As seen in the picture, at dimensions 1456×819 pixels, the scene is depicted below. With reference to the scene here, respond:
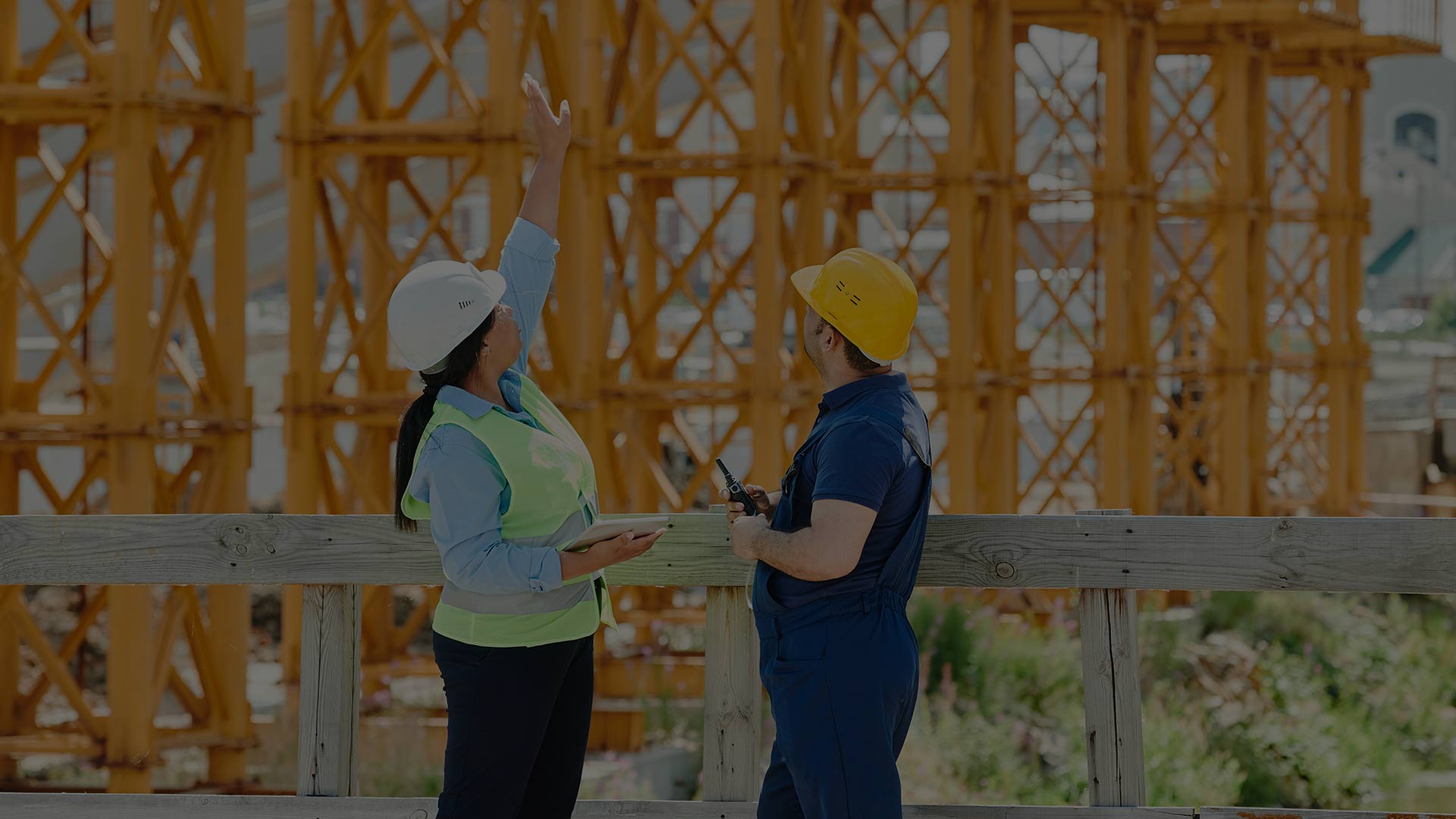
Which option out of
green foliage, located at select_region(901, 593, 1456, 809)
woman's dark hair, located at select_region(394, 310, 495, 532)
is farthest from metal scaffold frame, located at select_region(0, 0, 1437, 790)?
woman's dark hair, located at select_region(394, 310, 495, 532)

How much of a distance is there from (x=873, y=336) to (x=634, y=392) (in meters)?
10.7

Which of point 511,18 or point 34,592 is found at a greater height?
point 511,18

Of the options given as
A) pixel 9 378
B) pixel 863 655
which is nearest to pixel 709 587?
pixel 863 655

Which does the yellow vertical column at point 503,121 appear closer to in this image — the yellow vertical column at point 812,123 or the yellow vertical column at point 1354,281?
the yellow vertical column at point 812,123

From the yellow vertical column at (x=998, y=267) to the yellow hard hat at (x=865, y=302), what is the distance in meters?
14.8

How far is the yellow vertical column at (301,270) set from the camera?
11.3m

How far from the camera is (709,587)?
4242mm

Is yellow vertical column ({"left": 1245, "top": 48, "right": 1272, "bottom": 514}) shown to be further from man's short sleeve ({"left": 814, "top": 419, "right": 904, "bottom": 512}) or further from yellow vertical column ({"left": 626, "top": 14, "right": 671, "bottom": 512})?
man's short sleeve ({"left": 814, "top": 419, "right": 904, "bottom": 512})

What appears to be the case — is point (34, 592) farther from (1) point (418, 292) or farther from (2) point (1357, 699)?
(1) point (418, 292)

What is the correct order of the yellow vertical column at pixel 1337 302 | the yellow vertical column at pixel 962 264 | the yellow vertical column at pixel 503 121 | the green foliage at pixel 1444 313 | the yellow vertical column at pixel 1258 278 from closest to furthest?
1. the yellow vertical column at pixel 503 121
2. the yellow vertical column at pixel 962 264
3. the yellow vertical column at pixel 1258 278
4. the yellow vertical column at pixel 1337 302
5. the green foliage at pixel 1444 313

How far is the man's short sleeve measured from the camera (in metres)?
3.48

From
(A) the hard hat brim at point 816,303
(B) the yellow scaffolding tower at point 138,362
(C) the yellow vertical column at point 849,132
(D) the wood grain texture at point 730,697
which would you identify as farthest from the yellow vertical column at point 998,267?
(A) the hard hat brim at point 816,303

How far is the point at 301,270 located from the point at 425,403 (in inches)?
328

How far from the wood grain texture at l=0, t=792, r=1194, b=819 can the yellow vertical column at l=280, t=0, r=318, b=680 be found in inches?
278
